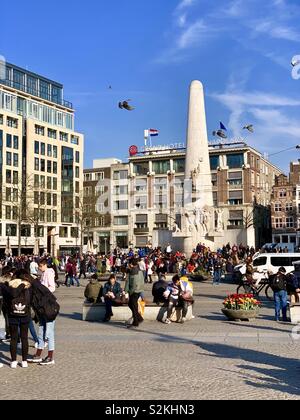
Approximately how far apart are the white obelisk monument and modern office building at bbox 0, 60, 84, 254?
2872 centimetres

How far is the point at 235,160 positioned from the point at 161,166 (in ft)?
44.3

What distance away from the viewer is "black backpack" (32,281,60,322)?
10.0 metres

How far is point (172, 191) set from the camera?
94.9 m

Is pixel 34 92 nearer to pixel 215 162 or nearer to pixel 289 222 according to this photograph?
pixel 215 162

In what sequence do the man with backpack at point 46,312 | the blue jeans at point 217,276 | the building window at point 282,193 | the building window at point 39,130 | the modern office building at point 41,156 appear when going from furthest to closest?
the building window at point 282,193
the building window at point 39,130
the modern office building at point 41,156
the blue jeans at point 217,276
the man with backpack at point 46,312

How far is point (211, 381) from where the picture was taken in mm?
8312

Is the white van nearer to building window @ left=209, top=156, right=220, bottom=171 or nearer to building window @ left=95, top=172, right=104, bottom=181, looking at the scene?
building window @ left=209, top=156, right=220, bottom=171

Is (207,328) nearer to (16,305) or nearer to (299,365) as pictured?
(299,365)

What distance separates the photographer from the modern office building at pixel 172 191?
292 ft

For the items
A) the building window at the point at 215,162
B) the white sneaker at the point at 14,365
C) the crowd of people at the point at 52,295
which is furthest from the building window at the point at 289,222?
the white sneaker at the point at 14,365

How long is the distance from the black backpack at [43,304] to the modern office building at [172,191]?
74.9 meters

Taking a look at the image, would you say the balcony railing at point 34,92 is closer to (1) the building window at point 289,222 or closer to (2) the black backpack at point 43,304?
(1) the building window at point 289,222

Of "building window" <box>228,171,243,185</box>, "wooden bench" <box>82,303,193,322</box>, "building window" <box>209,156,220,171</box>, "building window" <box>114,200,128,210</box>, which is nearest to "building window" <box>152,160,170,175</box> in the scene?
"building window" <box>114,200,128,210</box>
